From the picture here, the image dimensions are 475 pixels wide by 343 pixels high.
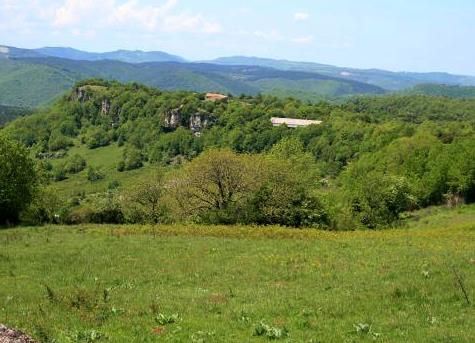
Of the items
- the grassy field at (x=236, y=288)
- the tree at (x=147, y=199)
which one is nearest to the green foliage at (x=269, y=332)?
the grassy field at (x=236, y=288)

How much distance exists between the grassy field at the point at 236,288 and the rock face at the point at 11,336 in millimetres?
2177

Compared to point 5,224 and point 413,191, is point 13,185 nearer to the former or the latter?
point 5,224

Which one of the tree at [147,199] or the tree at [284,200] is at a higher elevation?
the tree at [284,200]

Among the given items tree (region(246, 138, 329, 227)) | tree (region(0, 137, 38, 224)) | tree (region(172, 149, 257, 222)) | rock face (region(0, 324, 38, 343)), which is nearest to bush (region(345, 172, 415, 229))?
tree (region(246, 138, 329, 227))

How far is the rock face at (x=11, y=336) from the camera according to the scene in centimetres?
1162

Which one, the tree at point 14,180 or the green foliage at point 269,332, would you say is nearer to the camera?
the green foliage at point 269,332

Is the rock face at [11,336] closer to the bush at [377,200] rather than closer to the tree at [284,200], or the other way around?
the tree at [284,200]

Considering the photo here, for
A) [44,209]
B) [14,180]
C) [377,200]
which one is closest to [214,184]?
[14,180]

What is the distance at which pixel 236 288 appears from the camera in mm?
23172

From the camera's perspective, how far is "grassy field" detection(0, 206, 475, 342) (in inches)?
626

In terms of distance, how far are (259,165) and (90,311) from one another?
144ft

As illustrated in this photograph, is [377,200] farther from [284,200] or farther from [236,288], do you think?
[236,288]

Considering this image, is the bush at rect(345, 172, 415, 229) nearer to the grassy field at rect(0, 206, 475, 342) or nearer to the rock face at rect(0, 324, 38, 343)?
the grassy field at rect(0, 206, 475, 342)

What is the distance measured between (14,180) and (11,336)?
2002 inches
